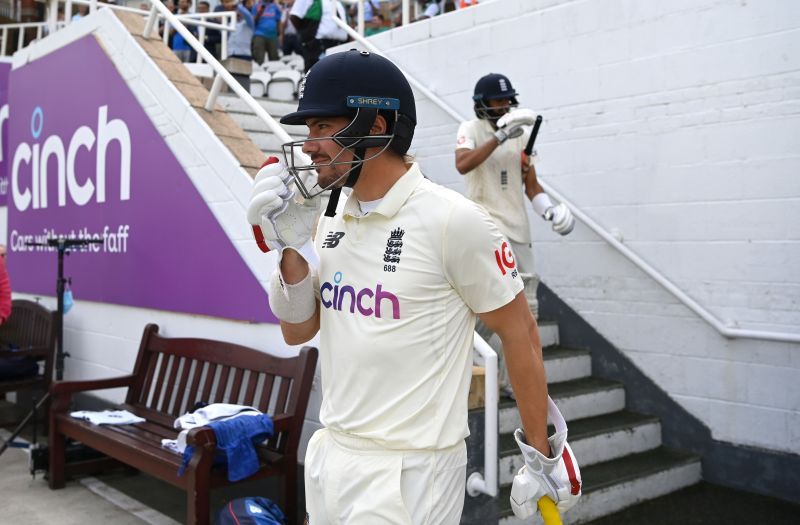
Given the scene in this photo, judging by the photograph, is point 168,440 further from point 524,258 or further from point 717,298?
point 717,298

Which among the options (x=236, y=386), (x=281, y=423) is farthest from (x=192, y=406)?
(x=281, y=423)

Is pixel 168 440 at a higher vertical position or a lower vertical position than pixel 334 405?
lower

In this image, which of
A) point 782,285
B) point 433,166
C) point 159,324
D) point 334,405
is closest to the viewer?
point 334,405

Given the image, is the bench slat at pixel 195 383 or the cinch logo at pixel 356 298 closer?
the cinch logo at pixel 356 298

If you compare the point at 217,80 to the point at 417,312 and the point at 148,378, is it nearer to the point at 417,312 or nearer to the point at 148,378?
the point at 148,378

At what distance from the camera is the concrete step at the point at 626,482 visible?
4.00 meters

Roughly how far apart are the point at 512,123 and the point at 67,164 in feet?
13.1

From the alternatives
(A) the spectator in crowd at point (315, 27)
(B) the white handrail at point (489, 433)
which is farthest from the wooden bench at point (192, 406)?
(A) the spectator in crowd at point (315, 27)

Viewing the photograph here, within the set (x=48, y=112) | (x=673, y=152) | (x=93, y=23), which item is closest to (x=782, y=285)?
(x=673, y=152)

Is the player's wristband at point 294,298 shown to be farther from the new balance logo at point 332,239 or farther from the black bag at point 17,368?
the black bag at point 17,368

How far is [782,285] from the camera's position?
4.39 m

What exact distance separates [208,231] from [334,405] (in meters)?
2.98

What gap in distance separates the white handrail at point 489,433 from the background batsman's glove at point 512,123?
1.48m

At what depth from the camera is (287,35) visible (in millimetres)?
9570
